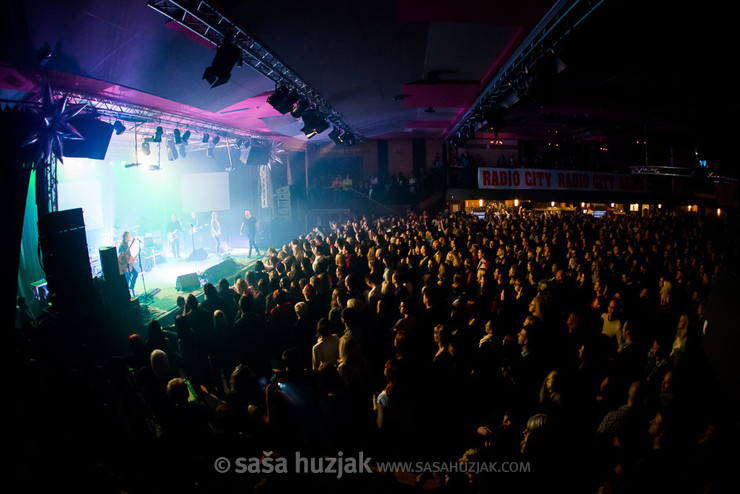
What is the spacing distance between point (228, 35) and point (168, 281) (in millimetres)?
7931

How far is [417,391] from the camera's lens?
2.90m

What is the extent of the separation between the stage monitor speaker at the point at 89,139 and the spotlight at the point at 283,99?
2645 mm

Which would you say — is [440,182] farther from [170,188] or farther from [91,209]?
[91,209]

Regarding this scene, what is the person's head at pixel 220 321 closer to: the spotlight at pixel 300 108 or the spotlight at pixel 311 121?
the spotlight at pixel 300 108

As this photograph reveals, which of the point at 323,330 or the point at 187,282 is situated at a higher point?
the point at 323,330

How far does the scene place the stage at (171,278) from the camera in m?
7.61

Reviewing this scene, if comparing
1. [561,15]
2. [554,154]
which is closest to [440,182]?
[554,154]

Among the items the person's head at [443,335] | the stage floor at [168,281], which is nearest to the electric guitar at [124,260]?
the stage floor at [168,281]

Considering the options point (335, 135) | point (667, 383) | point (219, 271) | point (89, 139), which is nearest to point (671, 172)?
point (335, 135)

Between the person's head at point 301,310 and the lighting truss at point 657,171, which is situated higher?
the lighting truss at point 657,171

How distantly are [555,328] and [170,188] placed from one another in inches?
646

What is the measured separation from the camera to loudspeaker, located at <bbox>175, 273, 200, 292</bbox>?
346 inches

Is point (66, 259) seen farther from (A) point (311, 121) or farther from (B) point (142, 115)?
(A) point (311, 121)

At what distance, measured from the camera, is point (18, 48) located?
3.80m
